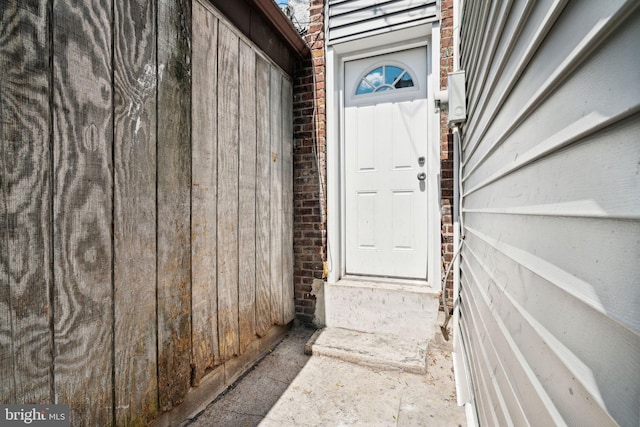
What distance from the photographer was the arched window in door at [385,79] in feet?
9.08

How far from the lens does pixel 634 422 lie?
342 millimetres

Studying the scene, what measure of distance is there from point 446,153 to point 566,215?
210 cm

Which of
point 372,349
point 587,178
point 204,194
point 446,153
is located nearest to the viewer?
point 587,178

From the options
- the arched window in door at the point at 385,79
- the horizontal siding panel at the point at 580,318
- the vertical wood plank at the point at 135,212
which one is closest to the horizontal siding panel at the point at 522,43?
the horizontal siding panel at the point at 580,318

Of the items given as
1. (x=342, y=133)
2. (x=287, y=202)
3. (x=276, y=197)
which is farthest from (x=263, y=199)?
(x=342, y=133)

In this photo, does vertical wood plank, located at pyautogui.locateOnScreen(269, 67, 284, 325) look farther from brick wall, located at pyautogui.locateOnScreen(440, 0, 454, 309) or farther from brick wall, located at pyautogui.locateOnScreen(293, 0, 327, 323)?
brick wall, located at pyautogui.locateOnScreen(440, 0, 454, 309)

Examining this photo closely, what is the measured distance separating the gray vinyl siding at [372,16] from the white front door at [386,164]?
0.25 metres

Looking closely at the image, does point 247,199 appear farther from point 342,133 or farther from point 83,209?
point 342,133

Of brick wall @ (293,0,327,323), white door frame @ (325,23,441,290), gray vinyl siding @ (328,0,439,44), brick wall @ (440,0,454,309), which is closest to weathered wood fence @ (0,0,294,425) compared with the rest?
brick wall @ (293,0,327,323)

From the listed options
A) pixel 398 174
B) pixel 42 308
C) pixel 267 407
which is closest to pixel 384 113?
pixel 398 174

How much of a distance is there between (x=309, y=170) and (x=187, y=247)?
4.96 feet

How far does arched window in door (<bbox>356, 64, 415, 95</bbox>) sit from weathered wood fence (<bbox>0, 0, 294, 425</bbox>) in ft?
3.80

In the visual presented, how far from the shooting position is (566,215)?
53cm

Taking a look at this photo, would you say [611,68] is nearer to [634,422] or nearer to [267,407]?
[634,422]
